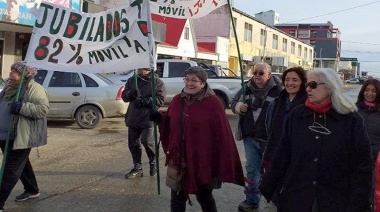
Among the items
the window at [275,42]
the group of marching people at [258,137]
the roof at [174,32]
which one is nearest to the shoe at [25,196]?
the group of marching people at [258,137]

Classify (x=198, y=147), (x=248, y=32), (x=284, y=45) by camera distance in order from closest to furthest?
(x=198, y=147) < (x=248, y=32) < (x=284, y=45)

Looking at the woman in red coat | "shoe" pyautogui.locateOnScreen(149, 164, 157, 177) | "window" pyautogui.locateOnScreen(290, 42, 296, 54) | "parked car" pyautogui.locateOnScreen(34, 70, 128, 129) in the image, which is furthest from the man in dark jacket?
"window" pyautogui.locateOnScreen(290, 42, 296, 54)

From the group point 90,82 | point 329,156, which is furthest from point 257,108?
point 90,82

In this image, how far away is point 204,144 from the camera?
4238 millimetres

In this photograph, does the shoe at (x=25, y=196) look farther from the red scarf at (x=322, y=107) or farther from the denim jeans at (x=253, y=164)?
the red scarf at (x=322, y=107)

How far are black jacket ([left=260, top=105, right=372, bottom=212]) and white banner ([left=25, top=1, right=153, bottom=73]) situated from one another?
2574mm

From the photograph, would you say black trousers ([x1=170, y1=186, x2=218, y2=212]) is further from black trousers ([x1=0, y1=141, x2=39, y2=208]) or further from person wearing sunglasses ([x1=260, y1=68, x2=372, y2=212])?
black trousers ([x1=0, y1=141, x2=39, y2=208])

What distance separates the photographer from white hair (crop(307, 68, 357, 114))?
3.08 metres

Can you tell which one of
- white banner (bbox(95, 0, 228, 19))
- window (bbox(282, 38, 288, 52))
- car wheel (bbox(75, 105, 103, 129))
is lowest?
car wheel (bbox(75, 105, 103, 129))

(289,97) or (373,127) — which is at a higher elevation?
(289,97)

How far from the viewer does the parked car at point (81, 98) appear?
38.6 feet

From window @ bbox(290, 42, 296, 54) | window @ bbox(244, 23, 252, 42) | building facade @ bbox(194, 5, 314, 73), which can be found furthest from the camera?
window @ bbox(290, 42, 296, 54)

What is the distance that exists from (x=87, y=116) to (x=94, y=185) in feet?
18.4

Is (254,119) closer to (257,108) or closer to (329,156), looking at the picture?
(257,108)
